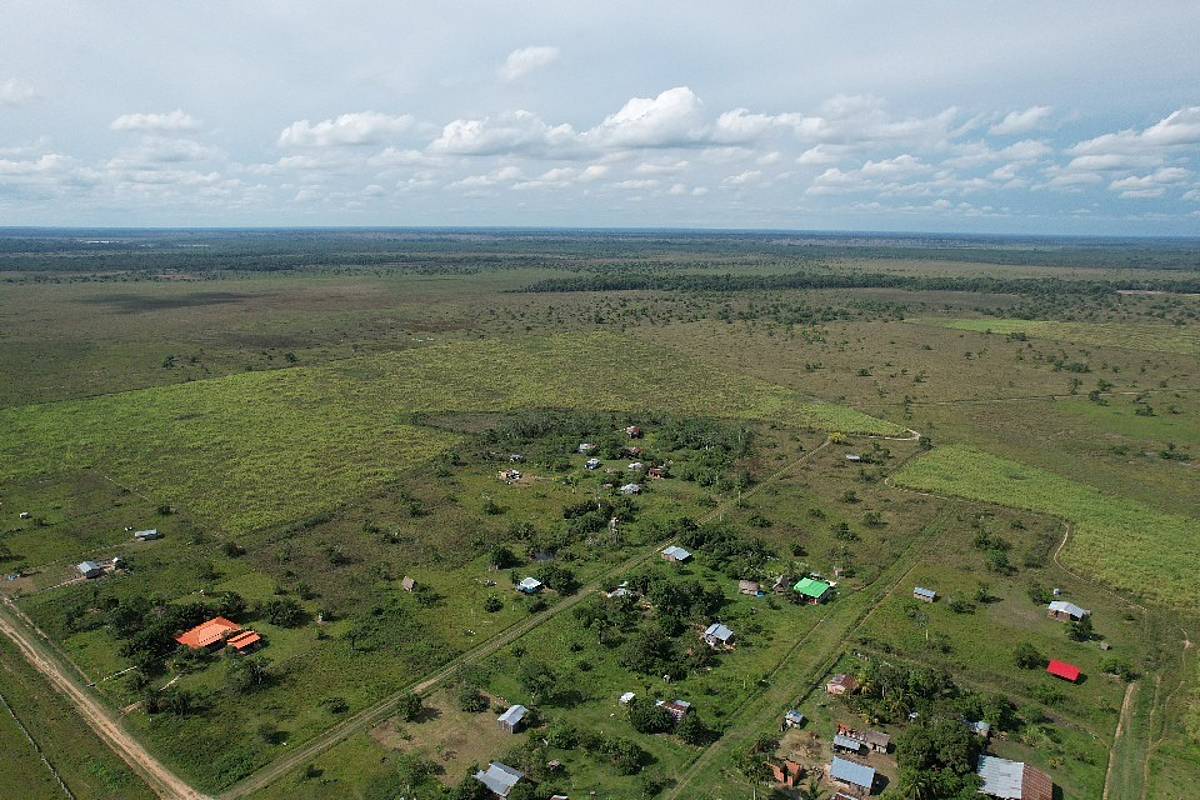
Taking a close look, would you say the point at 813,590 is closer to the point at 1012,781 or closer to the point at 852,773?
the point at 852,773

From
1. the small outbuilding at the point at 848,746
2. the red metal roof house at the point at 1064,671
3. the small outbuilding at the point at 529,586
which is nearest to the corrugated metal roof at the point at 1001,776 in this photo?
the small outbuilding at the point at 848,746

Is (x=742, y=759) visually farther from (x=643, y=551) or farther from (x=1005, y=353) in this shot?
(x=1005, y=353)

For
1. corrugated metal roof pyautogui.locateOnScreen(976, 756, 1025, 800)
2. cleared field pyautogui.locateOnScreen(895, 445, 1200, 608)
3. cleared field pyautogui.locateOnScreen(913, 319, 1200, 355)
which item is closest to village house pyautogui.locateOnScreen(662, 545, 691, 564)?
corrugated metal roof pyautogui.locateOnScreen(976, 756, 1025, 800)

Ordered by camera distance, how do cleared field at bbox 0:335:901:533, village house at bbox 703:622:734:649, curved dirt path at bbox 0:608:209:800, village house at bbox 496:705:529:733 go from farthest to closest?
cleared field at bbox 0:335:901:533
village house at bbox 703:622:734:649
village house at bbox 496:705:529:733
curved dirt path at bbox 0:608:209:800

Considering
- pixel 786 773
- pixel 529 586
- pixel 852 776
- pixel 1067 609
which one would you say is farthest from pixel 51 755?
pixel 1067 609

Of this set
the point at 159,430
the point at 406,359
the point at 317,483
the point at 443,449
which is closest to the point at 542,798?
the point at 317,483

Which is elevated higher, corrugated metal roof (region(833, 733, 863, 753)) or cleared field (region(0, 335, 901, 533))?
cleared field (region(0, 335, 901, 533))

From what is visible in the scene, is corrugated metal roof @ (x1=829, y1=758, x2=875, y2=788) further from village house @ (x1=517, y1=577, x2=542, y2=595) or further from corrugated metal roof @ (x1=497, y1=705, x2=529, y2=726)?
village house @ (x1=517, y1=577, x2=542, y2=595)
